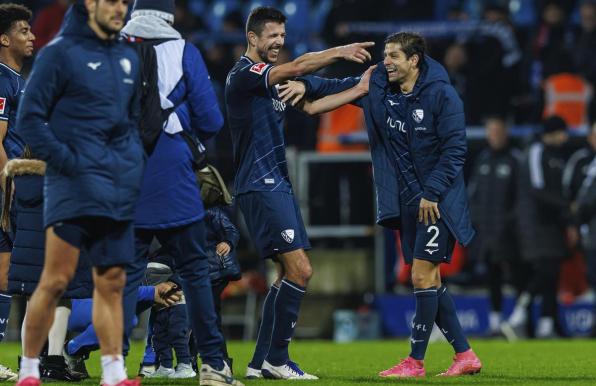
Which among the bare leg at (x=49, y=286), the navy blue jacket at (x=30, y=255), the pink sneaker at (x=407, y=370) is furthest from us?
the pink sneaker at (x=407, y=370)

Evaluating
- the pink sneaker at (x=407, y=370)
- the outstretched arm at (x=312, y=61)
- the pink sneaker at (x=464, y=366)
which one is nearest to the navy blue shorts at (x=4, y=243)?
the outstretched arm at (x=312, y=61)

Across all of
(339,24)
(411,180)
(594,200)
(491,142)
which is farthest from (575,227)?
(411,180)

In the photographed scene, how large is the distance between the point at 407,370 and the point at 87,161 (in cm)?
341

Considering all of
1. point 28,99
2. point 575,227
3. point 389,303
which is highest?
point 28,99

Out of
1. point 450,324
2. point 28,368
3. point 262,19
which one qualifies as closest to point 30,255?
point 28,368

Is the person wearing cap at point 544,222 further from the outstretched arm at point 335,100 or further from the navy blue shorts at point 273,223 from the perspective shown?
the navy blue shorts at point 273,223

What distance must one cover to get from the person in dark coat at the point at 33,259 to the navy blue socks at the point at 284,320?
4.26ft

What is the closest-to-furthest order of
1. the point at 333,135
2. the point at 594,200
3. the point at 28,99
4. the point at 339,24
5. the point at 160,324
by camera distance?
the point at 28,99 < the point at 160,324 < the point at 594,200 < the point at 333,135 < the point at 339,24

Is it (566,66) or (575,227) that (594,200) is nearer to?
(575,227)

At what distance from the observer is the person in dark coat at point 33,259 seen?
812 cm

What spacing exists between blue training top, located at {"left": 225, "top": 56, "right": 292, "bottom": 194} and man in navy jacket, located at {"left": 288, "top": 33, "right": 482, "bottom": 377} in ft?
1.55

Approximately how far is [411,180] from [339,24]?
9.92 meters

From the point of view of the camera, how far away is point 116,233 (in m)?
6.88

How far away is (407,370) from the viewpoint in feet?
30.0
